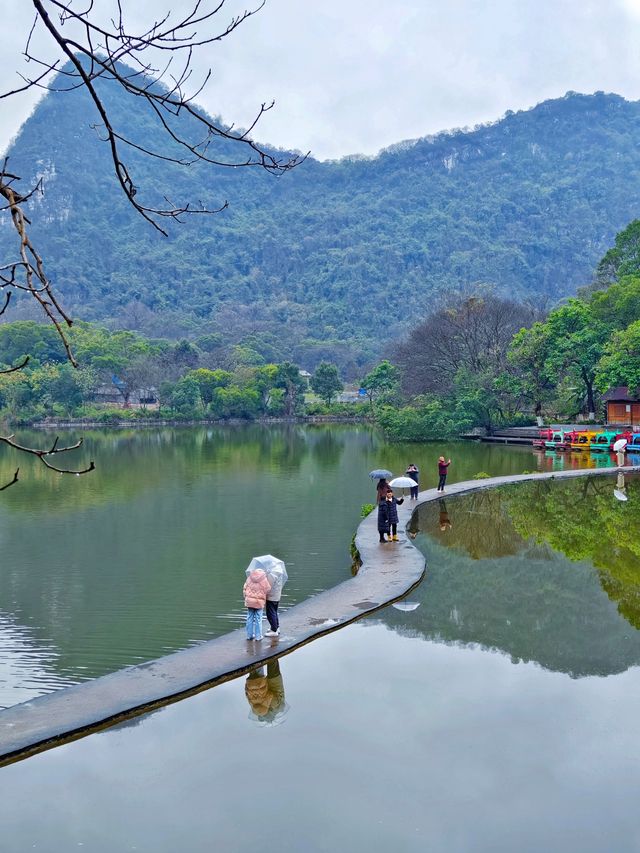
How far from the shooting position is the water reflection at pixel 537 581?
414 inches

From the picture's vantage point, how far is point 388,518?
1627 centimetres

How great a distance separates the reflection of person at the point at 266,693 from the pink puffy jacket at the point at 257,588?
0.69m

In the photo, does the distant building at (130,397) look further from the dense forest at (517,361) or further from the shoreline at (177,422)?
the dense forest at (517,361)

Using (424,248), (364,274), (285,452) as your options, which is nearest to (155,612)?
(285,452)

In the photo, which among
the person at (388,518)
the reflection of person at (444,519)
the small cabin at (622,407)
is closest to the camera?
the person at (388,518)

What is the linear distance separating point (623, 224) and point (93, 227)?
116901 millimetres

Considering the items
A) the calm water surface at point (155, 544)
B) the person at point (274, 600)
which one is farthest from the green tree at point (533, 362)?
the person at point (274, 600)

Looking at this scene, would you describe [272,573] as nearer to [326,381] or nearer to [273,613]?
[273,613]

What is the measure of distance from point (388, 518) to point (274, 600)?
248 inches

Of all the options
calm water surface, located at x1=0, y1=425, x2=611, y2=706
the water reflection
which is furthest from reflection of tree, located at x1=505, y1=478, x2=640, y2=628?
calm water surface, located at x1=0, y1=425, x2=611, y2=706

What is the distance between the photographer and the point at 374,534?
17422 mm

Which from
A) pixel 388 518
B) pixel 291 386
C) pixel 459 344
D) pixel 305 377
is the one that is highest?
pixel 459 344

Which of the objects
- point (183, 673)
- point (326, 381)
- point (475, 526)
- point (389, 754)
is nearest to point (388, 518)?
point (475, 526)

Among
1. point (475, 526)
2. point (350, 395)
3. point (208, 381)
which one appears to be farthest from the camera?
point (350, 395)
